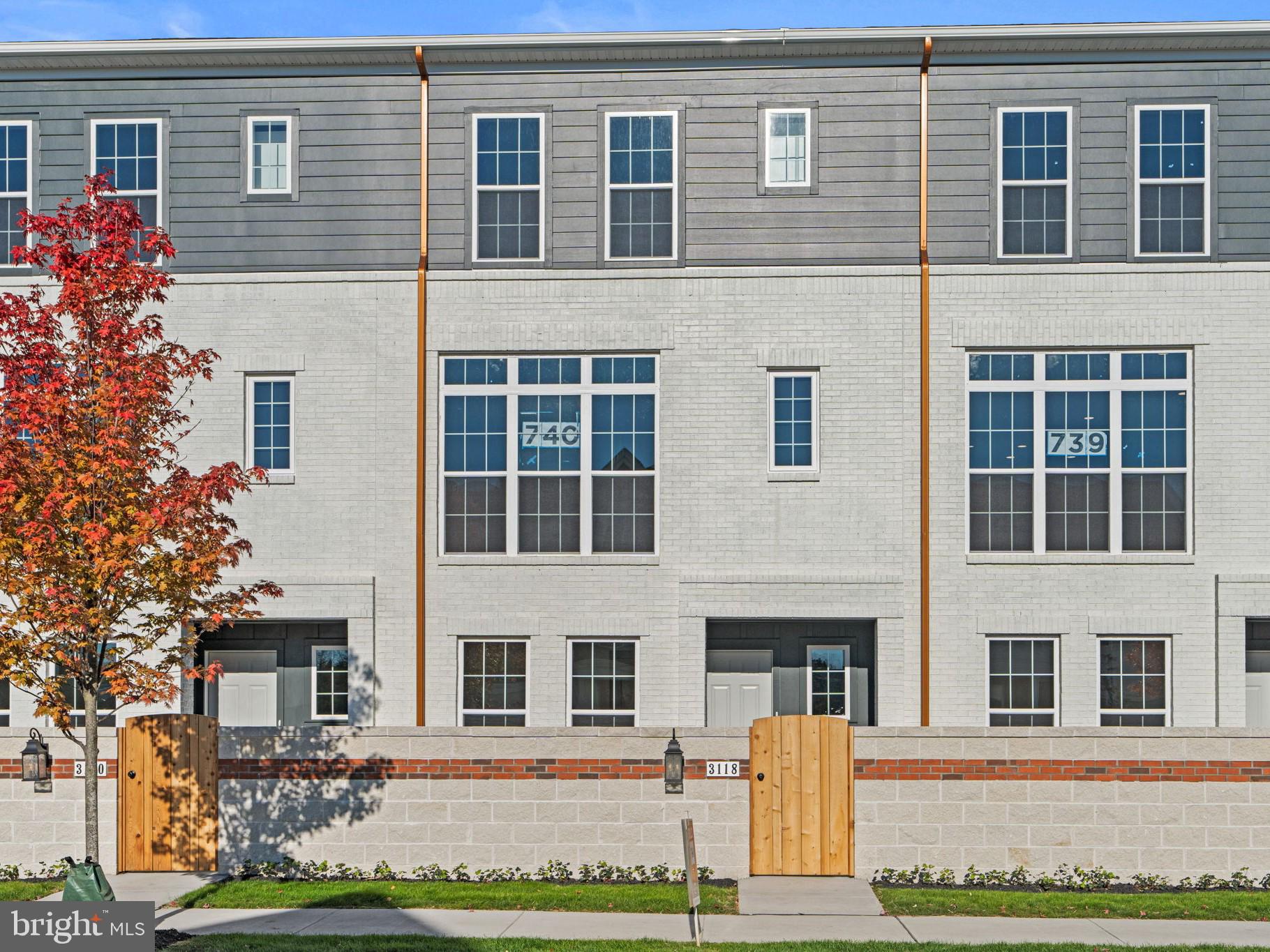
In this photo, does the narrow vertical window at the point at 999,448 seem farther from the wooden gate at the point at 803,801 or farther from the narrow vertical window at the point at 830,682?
the wooden gate at the point at 803,801

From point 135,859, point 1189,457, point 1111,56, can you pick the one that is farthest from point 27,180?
point 1189,457

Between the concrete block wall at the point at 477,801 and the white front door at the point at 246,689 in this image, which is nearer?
the concrete block wall at the point at 477,801

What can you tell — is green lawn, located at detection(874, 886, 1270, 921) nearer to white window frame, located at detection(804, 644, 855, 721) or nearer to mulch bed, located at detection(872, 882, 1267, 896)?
mulch bed, located at detection(872, 882, 1267, 896)

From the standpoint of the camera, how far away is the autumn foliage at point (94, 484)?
12.0m

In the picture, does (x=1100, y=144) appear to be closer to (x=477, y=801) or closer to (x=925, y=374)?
(x=925, y=374)

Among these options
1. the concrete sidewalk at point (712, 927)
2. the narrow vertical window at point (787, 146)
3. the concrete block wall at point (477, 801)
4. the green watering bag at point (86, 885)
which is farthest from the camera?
the narrow vertical window at point (787, 146)

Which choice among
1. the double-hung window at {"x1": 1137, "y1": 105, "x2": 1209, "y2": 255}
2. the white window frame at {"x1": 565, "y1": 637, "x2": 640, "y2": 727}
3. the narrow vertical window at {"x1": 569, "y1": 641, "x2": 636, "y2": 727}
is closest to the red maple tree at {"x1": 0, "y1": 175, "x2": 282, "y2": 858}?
the white window frame at {"x1": 565, "y1": 637, "x2": 640, "y2": 727}

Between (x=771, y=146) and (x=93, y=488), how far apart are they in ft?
34.6

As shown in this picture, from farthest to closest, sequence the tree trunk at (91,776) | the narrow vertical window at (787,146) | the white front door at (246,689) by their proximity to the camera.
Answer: the white front door at (246,689), the narrow vertical window at (787,146), the tree trunk at (91,776)

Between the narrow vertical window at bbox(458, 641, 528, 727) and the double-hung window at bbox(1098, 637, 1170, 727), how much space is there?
8126 millimetres

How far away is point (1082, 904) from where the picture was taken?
13523 millimetres

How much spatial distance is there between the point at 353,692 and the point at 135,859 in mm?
3919

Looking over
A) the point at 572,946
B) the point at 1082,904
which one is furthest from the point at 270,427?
the point at 1082,904

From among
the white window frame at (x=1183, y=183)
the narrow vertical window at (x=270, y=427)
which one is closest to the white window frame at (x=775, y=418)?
the white window frame at (x=1183, y=183)
